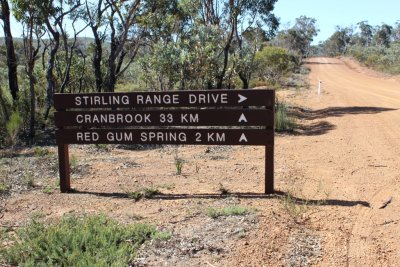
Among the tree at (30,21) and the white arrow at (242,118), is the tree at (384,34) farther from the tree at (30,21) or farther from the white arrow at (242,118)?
the white arrow at (242,118)

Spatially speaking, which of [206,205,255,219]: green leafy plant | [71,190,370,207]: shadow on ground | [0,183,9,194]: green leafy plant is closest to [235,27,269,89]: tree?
[0,183,9,194]: green leafy plant

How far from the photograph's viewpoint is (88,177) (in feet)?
26.6

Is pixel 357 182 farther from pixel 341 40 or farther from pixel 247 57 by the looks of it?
pixel 341 40

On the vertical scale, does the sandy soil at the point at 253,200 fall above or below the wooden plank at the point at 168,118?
below

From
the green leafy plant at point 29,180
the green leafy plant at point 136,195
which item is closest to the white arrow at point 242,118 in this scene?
the green leafy plant at point 136,195

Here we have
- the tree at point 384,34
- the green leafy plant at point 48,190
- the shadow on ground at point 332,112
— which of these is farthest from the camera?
the tree at point 384,34

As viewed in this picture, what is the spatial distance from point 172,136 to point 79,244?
8.41ft

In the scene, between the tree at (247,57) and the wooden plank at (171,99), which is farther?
the tree at (247,57)

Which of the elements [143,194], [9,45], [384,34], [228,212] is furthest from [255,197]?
[384,34]

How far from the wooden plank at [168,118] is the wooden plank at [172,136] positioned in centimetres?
10

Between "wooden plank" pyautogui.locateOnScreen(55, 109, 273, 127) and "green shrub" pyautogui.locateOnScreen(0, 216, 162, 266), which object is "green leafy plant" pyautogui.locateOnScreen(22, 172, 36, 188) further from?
"green shrub" pyautogui.locateOnScreen(0, 216, 162, 266)

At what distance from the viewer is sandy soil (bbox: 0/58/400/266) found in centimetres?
461

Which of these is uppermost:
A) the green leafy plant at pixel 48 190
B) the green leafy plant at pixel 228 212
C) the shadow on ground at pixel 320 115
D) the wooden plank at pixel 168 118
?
the wooden plank at pixel 168 118

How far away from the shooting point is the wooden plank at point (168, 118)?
6.45 meters
